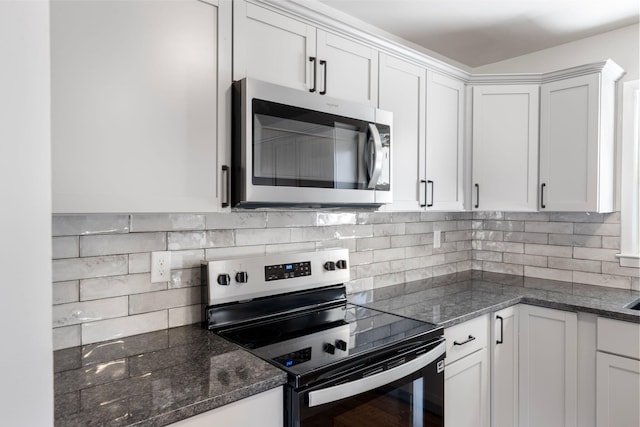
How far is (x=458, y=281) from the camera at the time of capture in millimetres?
2637

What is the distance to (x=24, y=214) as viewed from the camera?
24.1 inches

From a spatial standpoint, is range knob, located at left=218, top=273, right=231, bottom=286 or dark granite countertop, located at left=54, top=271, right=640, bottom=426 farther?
range knob, located at left=218, top=273, right=231, bottom=286

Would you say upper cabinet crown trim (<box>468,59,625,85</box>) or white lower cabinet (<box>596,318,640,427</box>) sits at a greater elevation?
upper cabinet crown trim (<box>468,59,625,85</box>)

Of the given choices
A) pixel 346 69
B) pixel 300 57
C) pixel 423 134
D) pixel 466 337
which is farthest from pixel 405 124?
pixel 466 337

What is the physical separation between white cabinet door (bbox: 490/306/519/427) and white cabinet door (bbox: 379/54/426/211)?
29.6 inches

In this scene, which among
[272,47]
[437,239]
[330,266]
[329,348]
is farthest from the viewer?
[437,239]

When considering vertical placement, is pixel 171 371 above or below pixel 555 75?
below

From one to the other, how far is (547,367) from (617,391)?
305mm

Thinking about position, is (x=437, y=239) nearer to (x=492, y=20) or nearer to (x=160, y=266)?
(x=492, y=20)

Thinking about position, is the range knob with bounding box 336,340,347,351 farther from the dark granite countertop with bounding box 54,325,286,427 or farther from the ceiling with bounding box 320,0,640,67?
the ceiling with bounding box 320,0,640,67

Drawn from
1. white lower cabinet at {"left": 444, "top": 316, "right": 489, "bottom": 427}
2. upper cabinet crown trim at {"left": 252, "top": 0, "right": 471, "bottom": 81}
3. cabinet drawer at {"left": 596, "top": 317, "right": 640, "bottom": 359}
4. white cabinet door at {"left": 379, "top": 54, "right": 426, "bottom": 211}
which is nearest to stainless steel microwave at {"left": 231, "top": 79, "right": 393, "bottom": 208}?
white cabinet door at {"left": 379, "top": 54, "right": 426, "bottom": 211}

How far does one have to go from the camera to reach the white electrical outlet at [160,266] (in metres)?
1.57

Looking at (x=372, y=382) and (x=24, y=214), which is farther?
(x=372, y=382)

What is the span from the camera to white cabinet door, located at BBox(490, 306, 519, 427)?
209cm
